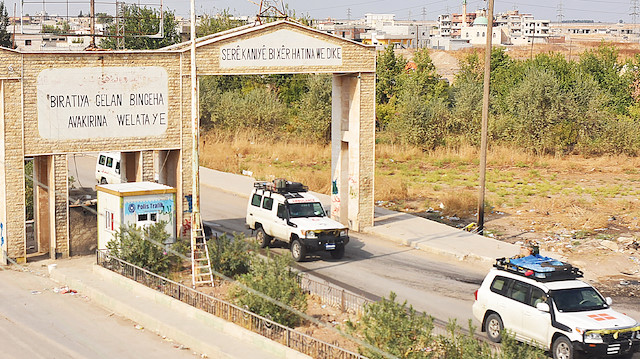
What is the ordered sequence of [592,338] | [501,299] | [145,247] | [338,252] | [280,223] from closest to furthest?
[592,338] → [501,299] → [145,247] → [338,252] → [280,223]

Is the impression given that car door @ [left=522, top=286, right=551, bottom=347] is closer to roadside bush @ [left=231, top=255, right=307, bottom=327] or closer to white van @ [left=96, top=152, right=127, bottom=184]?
roadside bush @ [left=231, top=255, right=307, bottom=327]

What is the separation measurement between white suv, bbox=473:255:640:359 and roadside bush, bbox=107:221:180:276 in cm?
846

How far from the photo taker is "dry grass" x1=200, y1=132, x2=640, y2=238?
32375 millimetres

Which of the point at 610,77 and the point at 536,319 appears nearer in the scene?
the point at 536,319

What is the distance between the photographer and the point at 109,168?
119 ft

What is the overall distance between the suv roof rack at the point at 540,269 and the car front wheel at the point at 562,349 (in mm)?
1407

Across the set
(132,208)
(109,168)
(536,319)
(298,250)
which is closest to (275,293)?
(536,319)

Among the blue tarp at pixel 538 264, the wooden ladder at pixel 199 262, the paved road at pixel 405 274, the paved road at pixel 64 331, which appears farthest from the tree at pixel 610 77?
the paved road at pixel 64 331

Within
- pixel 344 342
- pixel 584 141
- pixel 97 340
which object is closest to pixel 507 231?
pixel 344 342

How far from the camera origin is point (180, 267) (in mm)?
22047

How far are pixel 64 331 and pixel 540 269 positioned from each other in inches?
397

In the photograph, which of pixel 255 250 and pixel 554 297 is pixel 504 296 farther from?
pixel 255 250

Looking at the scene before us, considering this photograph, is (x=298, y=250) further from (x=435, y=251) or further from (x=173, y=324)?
(x=173, y=324)

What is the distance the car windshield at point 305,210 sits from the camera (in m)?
24.5
